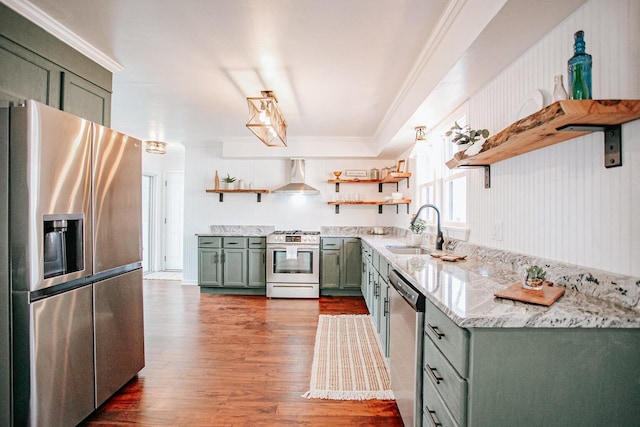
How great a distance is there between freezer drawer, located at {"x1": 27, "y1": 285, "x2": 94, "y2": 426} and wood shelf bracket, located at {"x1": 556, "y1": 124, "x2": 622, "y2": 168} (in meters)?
2.48

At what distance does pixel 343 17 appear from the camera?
71.6 inches

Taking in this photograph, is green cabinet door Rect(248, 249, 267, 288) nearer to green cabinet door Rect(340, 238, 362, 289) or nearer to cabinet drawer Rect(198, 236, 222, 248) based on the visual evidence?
cabinet drawer Rect(198, 236, 222, 248)

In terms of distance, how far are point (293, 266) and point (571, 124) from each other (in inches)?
150

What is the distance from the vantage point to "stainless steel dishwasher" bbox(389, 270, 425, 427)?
1.44 m

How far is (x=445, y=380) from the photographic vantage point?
1.15 m

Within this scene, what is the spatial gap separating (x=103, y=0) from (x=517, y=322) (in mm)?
2570

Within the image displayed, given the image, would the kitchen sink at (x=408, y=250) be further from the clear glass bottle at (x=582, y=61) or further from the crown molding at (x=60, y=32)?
the crown molding at (x=60, y=32)

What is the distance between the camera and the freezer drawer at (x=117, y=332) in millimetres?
1823

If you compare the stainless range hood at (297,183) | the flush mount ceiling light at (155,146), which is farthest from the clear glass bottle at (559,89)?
the flush mount ceiling light at (155,146)

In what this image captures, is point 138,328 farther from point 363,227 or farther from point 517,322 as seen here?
point 363,227

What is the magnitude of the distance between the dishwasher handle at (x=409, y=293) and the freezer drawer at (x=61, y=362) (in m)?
1.82

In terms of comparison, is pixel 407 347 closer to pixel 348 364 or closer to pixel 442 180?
pixel 348 364

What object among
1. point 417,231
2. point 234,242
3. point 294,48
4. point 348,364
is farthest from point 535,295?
point 234,242

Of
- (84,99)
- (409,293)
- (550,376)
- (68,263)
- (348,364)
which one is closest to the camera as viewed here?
(550,376)
